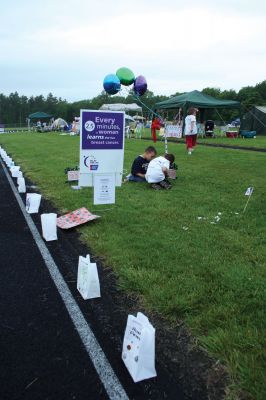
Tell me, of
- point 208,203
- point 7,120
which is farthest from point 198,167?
point 7,120

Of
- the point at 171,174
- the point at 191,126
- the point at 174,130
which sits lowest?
the point at 171,174

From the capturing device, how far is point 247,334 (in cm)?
297

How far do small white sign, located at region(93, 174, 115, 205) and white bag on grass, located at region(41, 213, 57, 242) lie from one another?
5.03 ft

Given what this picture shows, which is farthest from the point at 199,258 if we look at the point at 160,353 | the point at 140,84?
the point at 140,84

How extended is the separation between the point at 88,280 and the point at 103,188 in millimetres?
3448

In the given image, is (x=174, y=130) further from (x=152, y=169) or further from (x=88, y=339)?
(x=88, y=339)

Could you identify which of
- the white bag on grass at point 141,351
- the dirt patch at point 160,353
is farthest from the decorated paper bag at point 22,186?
the white bag on grass at point 141,351

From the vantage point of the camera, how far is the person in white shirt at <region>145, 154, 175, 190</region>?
8.69 metres

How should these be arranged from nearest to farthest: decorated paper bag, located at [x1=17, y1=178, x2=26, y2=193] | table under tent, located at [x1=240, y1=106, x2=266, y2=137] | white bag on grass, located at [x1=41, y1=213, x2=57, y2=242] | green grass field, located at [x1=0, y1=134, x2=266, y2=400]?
green grass field, located at [x1=0, y1=134, x2=266, y2=400] < white bag on grass, located at [x1=41, y1=213, x2=57, y2=242] < decorated paper bag, located at [x1=17, y1=178, x2=26, y2=193] < table under tent, located at [x1=240, y1=106, x2=266, y2=137]

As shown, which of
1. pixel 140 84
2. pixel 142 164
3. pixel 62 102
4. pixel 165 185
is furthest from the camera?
pixel 62 102

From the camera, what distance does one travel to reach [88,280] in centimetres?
362

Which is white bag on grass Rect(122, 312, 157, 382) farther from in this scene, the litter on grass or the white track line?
the litter on grass

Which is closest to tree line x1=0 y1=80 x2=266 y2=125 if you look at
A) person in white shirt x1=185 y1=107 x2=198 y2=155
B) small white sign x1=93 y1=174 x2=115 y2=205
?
person in white shirt x1=185 y1=107 x2=198 y2=155

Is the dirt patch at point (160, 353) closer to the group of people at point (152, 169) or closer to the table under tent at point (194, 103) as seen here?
the group of people at point (152, 169)
